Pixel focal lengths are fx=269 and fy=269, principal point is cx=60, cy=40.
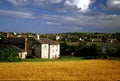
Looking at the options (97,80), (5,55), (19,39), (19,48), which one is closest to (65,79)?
(97,80)

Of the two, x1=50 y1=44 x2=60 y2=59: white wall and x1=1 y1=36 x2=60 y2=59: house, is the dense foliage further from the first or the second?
x1=1 y1=36 x2=60 y2=59: house

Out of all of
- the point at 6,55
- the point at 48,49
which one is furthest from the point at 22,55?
the point at 48,49

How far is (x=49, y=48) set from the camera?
8550cm

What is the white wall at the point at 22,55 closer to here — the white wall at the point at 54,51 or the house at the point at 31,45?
the house at the point at 31,45

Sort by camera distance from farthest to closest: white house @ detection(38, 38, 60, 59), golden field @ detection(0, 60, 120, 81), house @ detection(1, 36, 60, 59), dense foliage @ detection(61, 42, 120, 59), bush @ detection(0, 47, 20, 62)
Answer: white house @ detection(38, 38, 60, 59), dense foliage @ detection(61, 42, 120, 59), house @ detection(1, 36, 60, 59), bush @ detection(0, 47, 20, 62), golden field @ detection(0, 60, 120, 81)

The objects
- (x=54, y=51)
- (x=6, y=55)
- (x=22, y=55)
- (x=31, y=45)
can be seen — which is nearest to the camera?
(x=6, y=55)

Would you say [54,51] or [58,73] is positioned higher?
[58,73]

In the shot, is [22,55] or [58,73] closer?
[58,73]

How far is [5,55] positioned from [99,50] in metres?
32.4

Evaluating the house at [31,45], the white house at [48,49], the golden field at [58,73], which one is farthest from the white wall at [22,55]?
the golden field at [58,73]

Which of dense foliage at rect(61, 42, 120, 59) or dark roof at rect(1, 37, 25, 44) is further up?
dark roof at rect(1, 37, 25, 44)

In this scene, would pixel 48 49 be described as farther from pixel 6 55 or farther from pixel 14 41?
pixel 6 55

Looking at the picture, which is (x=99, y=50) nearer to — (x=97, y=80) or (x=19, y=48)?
(x=19, y=48)

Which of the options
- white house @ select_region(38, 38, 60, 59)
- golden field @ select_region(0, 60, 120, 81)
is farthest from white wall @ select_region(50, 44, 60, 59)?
golden field @ select_region(0, 60, 120, 81)
